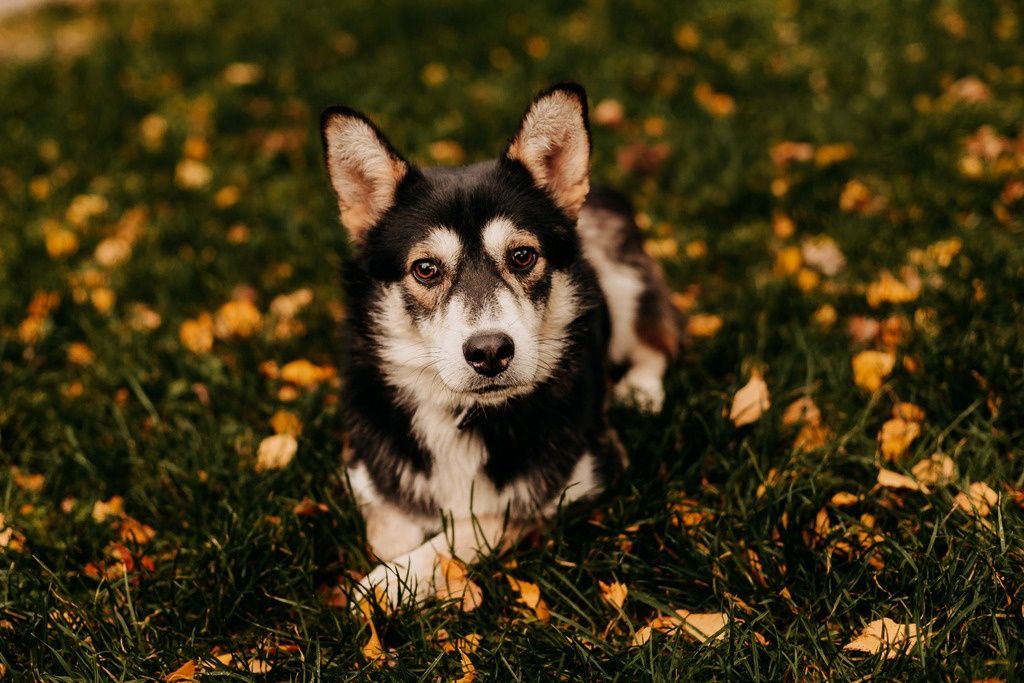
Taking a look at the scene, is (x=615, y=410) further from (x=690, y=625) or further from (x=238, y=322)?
(x=238, y=322)

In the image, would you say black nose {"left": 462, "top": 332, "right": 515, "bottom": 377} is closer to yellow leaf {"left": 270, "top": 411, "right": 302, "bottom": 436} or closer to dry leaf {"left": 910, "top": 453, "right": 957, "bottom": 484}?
yellow leaf {"left": 270, "top": 411, "right": 302, "bottom": 436}

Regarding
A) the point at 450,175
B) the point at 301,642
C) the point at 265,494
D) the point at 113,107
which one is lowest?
the point at 301,642

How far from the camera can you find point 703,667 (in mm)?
2104

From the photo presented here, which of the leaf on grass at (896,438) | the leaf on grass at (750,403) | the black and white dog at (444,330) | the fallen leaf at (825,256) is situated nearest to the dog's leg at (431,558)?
the black and white dog at (444,330)

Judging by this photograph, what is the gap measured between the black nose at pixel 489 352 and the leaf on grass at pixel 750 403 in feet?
3.68

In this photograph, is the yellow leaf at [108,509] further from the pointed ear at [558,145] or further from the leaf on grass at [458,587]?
the pointed ear at [558,145]

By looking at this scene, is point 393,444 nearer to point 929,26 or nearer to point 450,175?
point 450,175

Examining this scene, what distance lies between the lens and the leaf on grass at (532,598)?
2.46 m

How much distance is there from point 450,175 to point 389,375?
0.75 meters

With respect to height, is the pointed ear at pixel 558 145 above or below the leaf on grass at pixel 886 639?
above

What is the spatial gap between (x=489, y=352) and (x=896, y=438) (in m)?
1.60

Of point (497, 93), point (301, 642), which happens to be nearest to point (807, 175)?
point (497, 93)

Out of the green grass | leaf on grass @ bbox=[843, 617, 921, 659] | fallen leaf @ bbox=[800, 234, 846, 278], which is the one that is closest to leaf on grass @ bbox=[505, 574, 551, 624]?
the green grass

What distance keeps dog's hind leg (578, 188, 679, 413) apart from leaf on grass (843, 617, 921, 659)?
1541mm
